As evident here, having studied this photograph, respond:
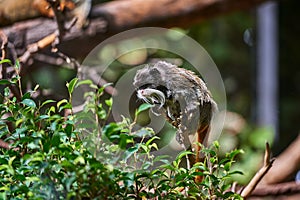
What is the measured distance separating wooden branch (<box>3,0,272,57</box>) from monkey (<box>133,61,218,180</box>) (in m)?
0.54

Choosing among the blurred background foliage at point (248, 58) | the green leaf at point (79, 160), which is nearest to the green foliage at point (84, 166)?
the green leaf at point (79, 160)

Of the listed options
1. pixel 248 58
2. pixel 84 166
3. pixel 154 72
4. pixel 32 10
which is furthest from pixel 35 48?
pixel 248 58

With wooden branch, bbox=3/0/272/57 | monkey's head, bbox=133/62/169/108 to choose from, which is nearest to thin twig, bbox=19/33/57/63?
wooden branch, bbox=3/0/272/57

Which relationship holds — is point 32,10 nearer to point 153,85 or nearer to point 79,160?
point 153,85

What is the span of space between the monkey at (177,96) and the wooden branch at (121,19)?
539 millimetres

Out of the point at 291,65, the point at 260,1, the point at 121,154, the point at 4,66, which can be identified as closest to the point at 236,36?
the point at 291,65

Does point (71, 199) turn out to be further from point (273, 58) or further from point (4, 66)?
point (273, 58)

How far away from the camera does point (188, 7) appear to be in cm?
138

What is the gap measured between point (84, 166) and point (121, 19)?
899 millimetres

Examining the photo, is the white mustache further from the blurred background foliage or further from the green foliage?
the blurred background foliage

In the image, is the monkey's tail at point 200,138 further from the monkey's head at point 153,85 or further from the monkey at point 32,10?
the monkey at point 32,10

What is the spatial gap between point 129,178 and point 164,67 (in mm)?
176

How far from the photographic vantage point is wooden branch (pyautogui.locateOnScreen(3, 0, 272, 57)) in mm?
1169

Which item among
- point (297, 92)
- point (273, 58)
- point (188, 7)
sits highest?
point (188, 7)
